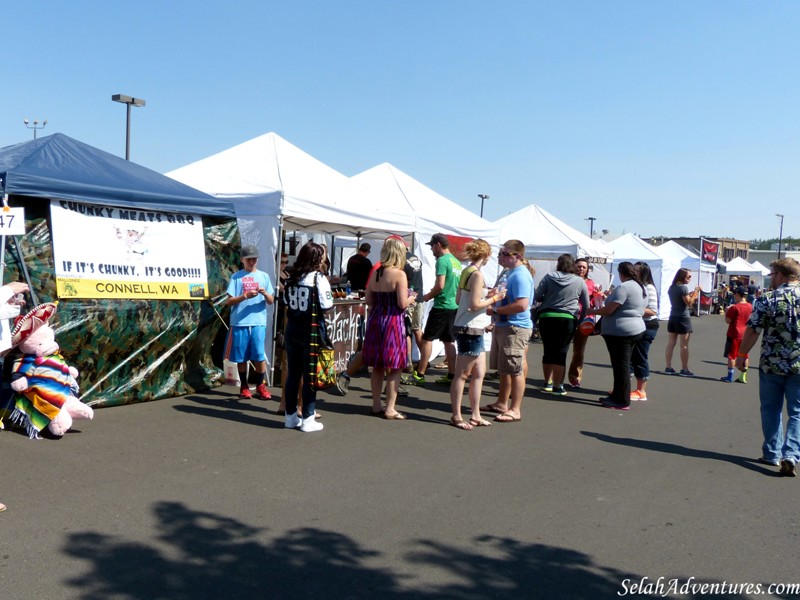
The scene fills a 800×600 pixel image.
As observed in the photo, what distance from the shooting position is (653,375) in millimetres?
11406

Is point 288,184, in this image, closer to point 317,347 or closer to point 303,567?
point 317,347

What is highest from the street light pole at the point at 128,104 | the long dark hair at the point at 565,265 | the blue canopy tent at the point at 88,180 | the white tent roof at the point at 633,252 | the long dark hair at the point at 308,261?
the street light pole at the point at 128,104

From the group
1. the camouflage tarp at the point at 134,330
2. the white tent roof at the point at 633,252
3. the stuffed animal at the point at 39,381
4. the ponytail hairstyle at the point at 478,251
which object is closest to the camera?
the stuffed animal at the point at 39,381

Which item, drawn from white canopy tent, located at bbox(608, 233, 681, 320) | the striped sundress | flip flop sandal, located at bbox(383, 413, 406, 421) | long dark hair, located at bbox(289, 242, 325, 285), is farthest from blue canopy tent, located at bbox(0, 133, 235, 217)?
white canopy tent, located at bbox(608, 233, 681, 320)

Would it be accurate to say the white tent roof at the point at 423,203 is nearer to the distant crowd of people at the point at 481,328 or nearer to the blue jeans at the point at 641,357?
the distant crowd of people at the point at 481,328

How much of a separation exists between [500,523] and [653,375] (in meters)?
7.82

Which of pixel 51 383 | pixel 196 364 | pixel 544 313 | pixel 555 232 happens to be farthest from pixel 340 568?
pixel 555 232

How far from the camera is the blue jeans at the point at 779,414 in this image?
18.7ft

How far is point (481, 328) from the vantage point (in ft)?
21.7

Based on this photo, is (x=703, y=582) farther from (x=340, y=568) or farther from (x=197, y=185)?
(x=197, y=185)

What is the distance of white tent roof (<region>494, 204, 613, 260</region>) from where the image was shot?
1777 cm

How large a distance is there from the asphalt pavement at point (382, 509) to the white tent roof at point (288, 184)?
2449mm

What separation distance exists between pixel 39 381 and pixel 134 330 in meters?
1.36

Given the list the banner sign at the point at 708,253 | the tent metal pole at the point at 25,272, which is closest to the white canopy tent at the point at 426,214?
the tent metal pole at the point at 25,272
